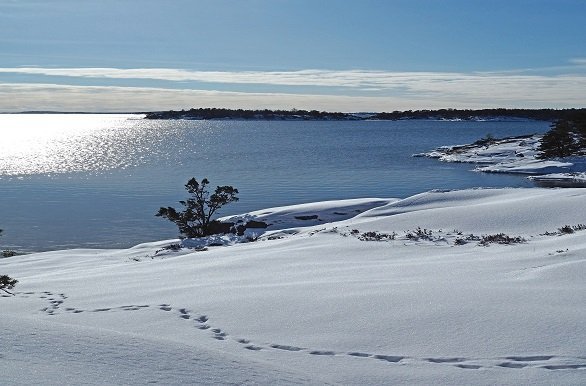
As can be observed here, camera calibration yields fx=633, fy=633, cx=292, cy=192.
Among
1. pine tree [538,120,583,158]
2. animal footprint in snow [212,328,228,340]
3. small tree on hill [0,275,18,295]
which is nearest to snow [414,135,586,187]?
pine tree [538,120,583,158]

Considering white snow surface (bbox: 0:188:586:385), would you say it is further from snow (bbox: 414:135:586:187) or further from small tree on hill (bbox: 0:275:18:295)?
snow (bbox: 414:135:586:187)

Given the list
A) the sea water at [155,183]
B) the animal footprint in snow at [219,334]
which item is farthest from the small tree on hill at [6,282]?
the sea water at [155,183]

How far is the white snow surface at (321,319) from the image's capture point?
543 cm

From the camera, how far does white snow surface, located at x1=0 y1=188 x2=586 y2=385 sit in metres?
5.43

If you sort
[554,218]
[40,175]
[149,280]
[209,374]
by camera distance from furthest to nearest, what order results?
[40,175]
[554,218]
[149,280]
[209,374]

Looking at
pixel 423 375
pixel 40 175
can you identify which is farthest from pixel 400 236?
pixel 40 175

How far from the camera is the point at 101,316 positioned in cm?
850

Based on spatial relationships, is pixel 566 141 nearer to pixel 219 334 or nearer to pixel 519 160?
pixel 519 160

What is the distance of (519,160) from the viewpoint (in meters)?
67.2

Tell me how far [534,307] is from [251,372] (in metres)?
3.67

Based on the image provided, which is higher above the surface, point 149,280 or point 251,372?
point 251,372

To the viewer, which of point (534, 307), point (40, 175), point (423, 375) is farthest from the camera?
point (40, 175)

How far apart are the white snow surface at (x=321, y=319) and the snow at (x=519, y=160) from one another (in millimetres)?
37678

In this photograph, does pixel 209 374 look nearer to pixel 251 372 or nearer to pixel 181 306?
pixel 251 372
